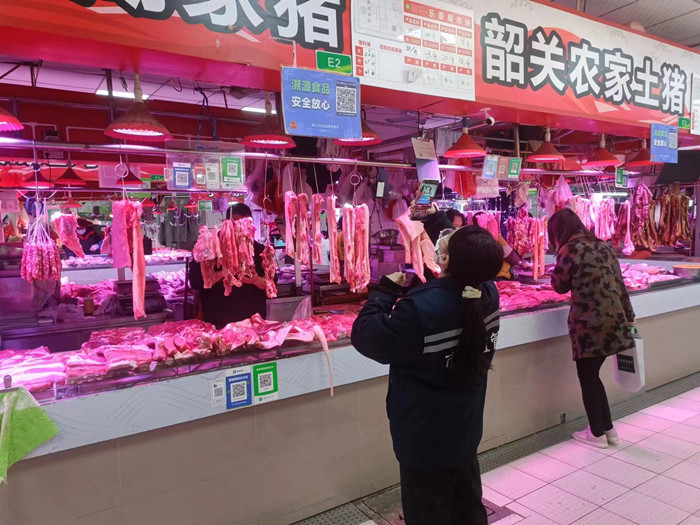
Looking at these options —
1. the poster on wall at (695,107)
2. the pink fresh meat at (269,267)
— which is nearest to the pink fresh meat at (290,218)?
the pink fresh meat at (269,267)

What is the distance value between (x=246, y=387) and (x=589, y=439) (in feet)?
10.7

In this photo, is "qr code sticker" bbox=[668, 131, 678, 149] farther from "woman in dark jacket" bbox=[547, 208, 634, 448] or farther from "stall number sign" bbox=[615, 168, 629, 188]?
"woman in dark jacket" bbox=[547, 208, 634, 448]

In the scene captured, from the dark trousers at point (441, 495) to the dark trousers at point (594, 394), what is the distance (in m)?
2.29

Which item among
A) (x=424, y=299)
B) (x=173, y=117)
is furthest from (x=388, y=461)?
(x=173, y=117)

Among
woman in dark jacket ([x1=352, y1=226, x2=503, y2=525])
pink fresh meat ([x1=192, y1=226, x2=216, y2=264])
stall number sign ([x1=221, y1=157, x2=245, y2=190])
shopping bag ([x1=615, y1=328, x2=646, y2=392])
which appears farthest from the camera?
shopping bag ([x1=615, y1=328, x2=646, y2=392])

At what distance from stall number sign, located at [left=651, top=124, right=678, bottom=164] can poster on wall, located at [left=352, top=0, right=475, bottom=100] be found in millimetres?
2671

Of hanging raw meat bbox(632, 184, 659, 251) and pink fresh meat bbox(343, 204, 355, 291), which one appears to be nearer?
pink fresh meat bbox(343, 204, 355, 291)

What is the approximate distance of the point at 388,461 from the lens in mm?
3656

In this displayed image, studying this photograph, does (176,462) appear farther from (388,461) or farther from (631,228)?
(631,228)

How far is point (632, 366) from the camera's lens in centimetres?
436

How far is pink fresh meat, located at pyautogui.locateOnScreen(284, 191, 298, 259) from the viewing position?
389 centimetres

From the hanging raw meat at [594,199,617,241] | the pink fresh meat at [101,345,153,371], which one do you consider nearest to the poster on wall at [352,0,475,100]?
the pink fresh meat at [101,345,153,371]

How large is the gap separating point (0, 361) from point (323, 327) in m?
2.06

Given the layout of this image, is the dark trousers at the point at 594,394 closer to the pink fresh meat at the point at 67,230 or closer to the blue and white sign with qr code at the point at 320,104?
the blue and white sign with qr code at the point at 320,104
